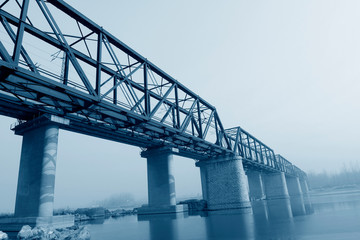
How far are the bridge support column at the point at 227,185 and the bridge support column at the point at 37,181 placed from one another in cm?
2533

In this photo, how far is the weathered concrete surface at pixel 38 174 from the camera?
58.6 feet

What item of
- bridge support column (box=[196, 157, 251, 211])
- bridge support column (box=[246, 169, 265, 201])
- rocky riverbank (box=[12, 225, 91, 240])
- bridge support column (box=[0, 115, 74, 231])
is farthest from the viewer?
bridge support column (box=[246, 169, 265, 201])

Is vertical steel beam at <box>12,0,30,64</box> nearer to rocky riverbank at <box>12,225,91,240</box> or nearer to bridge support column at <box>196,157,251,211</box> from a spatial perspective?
rocky riverbank at <box>12,225,91,240</box>

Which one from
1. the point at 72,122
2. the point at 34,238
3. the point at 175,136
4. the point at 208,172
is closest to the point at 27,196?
the point at 34,238

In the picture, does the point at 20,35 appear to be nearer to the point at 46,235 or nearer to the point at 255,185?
the point at 46,235

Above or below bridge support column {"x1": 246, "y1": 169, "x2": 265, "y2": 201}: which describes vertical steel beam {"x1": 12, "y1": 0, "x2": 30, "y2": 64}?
above

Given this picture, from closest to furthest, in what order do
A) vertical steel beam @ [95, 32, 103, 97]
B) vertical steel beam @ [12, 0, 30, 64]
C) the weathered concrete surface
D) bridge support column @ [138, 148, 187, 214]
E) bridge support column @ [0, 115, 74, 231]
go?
vertical steel beam @ [12, 0, 30, 64] → vertical steel beam @ [95, 32, 103, 97] → bridge support column @ [0, 115, 74, 231] → the weathered concrete surface → bridge support column @ [138, 148, 187, 214]

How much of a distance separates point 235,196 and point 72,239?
28.5m

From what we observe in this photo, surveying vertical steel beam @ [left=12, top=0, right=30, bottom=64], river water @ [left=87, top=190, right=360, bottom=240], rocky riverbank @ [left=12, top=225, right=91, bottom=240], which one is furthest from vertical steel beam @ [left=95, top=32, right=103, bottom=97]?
river water @ [left=87, top=190, right=360, bottom=240]

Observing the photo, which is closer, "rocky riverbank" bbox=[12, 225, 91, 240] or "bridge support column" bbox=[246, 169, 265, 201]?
"rocky riverbank" bbox=[12, 225, 91, 240]

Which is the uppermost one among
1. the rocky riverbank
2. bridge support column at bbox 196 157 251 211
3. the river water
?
bridge support column at bbox 196 157 251 211

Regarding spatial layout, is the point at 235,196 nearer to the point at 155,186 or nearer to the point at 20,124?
the point at 155,186

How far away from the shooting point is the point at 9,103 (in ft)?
58.1

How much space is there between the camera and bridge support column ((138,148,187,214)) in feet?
112
